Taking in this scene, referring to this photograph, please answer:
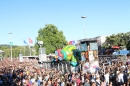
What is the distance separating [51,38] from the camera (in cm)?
7300

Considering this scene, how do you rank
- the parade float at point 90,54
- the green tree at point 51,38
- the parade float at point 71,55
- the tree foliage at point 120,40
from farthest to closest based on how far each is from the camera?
1. the green tree at point 51,38
2. the tree foliage at point 120,40
3. the parade float at point 71,55
4. the parade float at point 90,54

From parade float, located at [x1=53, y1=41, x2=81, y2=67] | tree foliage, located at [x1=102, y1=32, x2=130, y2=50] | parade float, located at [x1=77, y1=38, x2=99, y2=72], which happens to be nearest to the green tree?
tree foliage, located at [x1=102, y1=32, x2=130, y2=50]

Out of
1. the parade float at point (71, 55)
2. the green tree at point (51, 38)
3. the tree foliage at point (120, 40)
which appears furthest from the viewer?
the green tree at point (51, 38)

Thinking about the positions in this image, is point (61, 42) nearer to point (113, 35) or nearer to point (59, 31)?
point (59, 31)

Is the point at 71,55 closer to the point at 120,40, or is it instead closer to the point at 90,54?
the point at 90,54

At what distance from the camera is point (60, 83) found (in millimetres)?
16359

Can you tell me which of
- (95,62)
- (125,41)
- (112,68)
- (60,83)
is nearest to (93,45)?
(95,62)

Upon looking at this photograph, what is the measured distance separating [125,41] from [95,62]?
143ft

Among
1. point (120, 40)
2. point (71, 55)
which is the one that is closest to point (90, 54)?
point (71, 55)

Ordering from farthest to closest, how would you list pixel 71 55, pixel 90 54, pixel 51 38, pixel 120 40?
pixel 51 38 → pixel 120 40 → pixel 71 55 → pixel 90 54

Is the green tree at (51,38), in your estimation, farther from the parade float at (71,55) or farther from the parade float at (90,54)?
the parade float at (90,54)

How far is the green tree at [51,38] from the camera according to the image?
7188cm

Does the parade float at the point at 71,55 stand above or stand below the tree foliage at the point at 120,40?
below

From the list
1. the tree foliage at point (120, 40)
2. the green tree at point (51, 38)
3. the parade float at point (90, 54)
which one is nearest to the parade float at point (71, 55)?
the parade float at point (90, 54)
